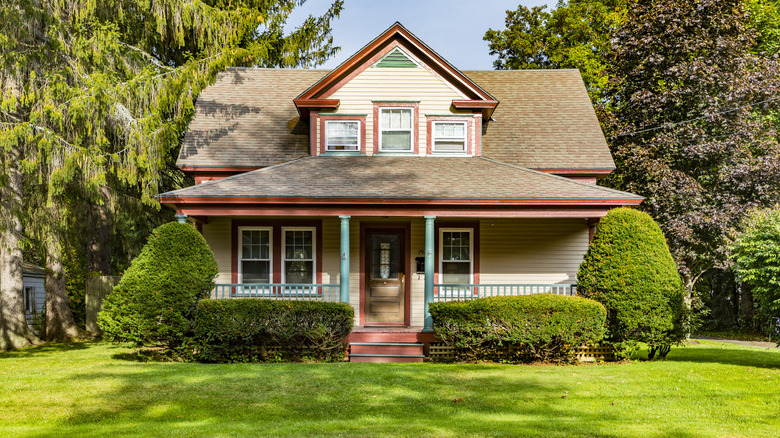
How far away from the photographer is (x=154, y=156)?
13.6 metres

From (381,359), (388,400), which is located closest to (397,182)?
(381,359)

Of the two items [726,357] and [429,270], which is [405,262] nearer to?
[429,270]

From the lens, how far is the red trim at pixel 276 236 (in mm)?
14727

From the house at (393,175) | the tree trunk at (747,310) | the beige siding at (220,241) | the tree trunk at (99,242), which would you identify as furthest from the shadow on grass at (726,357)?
the tree trunk at (99,242)

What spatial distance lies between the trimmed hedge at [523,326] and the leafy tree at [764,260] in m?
2.45

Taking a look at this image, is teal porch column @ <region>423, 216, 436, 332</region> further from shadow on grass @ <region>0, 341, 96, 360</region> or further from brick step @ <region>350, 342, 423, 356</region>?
shadow on grass @ <region>0, 341, 96, 360</region>

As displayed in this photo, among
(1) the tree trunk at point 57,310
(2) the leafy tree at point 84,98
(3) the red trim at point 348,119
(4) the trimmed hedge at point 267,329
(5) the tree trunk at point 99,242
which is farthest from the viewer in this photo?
(5) the tree trunk at point 99,242

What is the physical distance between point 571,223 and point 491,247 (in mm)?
2014

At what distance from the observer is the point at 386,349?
12.8 m

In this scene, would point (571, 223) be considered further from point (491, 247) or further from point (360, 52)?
point (360, 52)

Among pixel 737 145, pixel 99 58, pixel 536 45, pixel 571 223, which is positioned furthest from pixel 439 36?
pixel 99 58

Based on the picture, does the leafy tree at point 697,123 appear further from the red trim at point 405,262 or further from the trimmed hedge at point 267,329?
the trimmed hedge at point 267,329

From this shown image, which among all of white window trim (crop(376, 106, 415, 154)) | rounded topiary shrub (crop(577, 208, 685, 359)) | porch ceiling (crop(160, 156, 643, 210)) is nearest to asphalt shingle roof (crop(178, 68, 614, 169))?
porch ceiling (crop(160, 156, 643, 210))

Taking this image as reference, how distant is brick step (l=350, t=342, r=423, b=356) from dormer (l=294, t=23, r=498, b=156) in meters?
4.87
